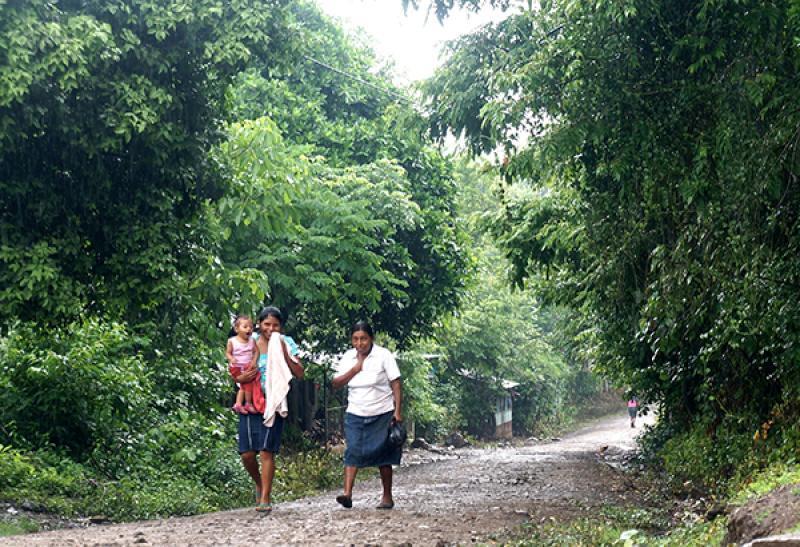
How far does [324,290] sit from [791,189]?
36.0 feet

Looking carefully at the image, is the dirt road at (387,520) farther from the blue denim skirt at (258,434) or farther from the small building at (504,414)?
the small building at (504,414)

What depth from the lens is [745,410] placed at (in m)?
13.1

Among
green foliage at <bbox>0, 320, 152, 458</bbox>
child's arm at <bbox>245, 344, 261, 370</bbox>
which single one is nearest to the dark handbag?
child's arm at <bbox>245, 344, 261, 370</bbox>

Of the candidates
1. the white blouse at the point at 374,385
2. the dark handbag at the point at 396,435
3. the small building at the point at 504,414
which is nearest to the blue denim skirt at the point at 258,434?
the white blouse at the point at 374,385

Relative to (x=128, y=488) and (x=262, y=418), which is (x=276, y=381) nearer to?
(x=262, y=418)

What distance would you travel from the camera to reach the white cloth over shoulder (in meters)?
9.38

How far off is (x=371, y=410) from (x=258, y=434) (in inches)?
42.7

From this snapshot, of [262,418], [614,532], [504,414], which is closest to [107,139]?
[262,418]

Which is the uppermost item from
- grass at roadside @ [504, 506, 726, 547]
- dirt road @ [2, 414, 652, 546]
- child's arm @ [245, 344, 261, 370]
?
child's arm @ [245, 344, 261, 370]

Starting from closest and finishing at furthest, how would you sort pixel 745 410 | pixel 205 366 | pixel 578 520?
pixel 578 520 → pixel 745 410 → pixel 205 366

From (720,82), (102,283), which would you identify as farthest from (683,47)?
(102,283)

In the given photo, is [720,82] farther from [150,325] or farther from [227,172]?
[150,325]

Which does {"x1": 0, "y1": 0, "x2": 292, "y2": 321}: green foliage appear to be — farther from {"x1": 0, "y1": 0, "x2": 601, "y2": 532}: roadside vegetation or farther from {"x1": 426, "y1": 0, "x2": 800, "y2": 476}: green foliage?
{"x1": 426, "y1": 0, "x2": 800, "y2": 476}: green foliage

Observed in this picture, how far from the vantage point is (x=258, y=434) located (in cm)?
955
